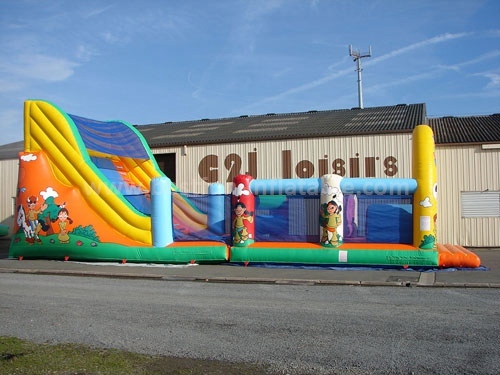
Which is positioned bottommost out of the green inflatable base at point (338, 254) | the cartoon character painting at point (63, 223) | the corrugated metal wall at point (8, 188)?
the green inflatable base at point (338, 254)

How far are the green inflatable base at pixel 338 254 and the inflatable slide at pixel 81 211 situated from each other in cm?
93

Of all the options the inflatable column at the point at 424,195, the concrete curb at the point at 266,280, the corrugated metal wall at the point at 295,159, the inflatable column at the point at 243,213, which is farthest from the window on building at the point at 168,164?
the inflatable column at the point at 424,195

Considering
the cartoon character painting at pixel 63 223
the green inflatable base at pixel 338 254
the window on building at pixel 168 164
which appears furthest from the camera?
the window on building at pixel 168 164

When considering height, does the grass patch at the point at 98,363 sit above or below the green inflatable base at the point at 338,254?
below

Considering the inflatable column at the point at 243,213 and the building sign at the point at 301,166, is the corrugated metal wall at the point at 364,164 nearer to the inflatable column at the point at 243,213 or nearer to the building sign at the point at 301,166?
the building sign at the point at 301,166

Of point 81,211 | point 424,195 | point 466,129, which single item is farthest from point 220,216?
point 466,129

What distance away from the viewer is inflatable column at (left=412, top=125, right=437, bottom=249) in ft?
43.2

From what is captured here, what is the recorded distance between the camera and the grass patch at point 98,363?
5133mm

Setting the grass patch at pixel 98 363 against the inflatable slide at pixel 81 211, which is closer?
the grass patch at pixel 98 363

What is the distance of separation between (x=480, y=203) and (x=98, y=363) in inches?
670

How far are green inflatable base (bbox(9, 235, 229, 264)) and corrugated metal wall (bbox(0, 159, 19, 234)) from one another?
11.7 m

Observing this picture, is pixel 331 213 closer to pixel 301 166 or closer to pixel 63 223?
pixel 301 166

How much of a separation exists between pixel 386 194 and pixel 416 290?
390 cm

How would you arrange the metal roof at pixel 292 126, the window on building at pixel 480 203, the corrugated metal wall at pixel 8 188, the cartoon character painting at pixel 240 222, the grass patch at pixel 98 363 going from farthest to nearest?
1. the corrugated metal wall at pixel 8 188
2. the metal roof at pixel 292 126
3. the window on building at pixel 480 203
4. the cartoon character painting at pixel 240 222
5. the grass patch at pixel 98 363
